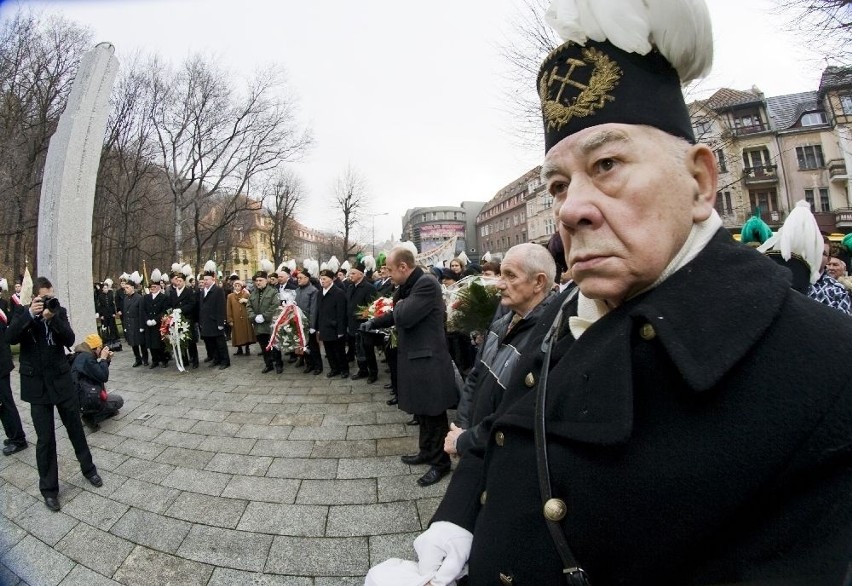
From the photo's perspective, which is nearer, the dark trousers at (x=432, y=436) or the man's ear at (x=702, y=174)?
the man's ear at (x=702, y=174)

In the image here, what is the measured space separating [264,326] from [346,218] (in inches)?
1161

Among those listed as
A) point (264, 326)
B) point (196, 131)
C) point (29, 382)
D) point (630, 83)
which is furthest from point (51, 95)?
point (630, 83)

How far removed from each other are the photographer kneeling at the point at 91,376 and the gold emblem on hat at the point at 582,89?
668 cm

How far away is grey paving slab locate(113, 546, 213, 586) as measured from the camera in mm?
2652

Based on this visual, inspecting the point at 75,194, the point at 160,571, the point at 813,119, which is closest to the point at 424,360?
the point at 160,571

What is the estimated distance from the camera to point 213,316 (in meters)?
9.30

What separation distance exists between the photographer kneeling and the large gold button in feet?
21.7

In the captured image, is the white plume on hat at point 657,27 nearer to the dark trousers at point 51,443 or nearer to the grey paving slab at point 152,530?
the grey paving slab at point 152,530

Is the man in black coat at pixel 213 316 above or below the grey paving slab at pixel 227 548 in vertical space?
above

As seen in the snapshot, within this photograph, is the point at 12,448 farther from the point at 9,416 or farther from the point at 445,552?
the point at 445,552

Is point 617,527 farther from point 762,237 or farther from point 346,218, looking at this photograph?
point 346,218

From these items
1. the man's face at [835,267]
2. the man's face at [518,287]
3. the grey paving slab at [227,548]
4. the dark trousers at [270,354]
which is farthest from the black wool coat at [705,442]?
the dark trousers at [270,354]

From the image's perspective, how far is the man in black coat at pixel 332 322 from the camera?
816 centimetres

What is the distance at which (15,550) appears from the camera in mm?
3078
